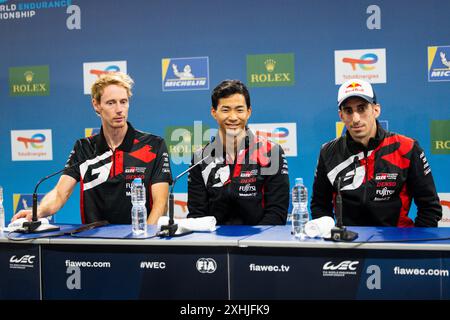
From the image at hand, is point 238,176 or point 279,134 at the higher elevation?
point 279,134

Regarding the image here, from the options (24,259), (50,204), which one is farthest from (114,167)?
(24,259)

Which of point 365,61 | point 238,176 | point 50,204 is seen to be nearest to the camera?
point 238,176

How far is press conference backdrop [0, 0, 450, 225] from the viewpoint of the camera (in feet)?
14.3

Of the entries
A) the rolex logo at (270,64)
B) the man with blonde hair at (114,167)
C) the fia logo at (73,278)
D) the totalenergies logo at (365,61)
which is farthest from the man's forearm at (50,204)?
the totalenergies logo at (365,61)

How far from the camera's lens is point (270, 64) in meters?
4.55

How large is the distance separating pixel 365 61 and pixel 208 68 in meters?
1.26

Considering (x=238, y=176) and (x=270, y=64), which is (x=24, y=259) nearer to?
(x=238, y=176)

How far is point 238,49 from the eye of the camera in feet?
15.1

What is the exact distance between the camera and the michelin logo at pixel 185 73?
4676 millimetres

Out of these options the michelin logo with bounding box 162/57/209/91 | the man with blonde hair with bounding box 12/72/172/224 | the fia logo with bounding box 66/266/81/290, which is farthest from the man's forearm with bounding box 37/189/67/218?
the michelin logo with bounding box 162/57/209/91

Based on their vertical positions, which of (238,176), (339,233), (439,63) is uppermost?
(439,63)

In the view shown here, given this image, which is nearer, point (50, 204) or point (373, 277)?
point (373, 277)

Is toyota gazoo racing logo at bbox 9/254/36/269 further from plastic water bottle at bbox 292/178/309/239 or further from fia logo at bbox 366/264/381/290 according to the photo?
fia logo at bbox 366/264/381/290

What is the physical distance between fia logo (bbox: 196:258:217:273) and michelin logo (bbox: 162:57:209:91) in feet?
7.92
